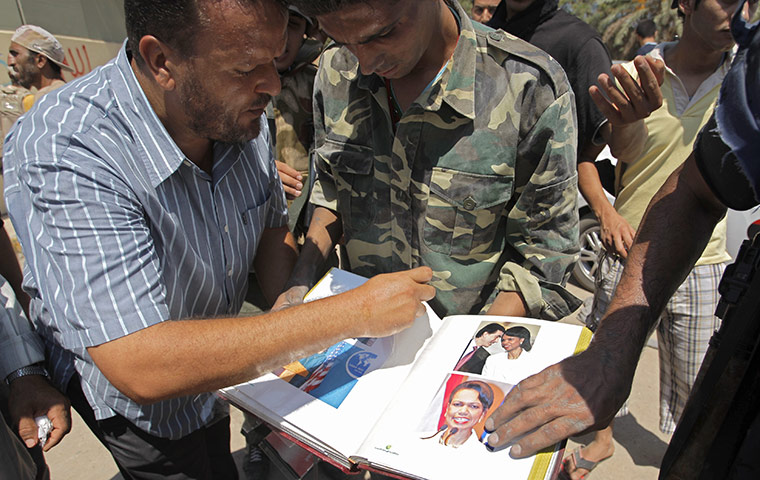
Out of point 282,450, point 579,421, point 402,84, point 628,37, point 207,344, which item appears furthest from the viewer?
point 628,37

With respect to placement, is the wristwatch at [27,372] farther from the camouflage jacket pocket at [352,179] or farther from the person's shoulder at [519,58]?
the person's shoulder at [519,58]

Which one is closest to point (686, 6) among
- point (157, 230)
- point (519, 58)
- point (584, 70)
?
point (584, 70)

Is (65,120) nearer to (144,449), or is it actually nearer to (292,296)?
(292,296)

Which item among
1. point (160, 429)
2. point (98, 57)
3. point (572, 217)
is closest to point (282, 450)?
point (160, 429)

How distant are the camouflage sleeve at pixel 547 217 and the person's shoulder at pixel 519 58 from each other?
2.6 inches

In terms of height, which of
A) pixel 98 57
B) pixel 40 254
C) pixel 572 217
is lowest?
pixel 98 57

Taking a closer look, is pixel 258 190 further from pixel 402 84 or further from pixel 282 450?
pixel 282 450

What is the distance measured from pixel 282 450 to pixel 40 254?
793 millimetres

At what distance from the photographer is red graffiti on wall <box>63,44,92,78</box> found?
7.09 m

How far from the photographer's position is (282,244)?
1.79 meters

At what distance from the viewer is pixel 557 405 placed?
988mm

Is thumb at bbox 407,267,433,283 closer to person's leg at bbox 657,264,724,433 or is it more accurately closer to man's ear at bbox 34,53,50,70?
person's leg at bbox 657,264,724,433

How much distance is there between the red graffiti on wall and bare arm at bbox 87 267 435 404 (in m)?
7.69

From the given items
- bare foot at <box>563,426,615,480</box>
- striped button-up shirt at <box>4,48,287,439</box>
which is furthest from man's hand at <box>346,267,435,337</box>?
bare foot at <box>563,426,615,480</box>
